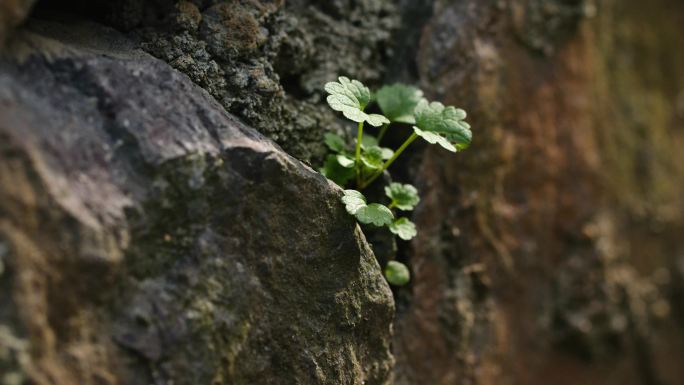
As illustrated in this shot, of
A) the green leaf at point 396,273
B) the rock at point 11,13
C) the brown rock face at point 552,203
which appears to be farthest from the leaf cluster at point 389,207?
the rock at point 11,13

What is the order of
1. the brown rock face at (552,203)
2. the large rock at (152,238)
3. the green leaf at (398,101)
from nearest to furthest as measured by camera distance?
the large rock at (152,238)
the green leaf at (398,101)
the brown rock face at (552,203)

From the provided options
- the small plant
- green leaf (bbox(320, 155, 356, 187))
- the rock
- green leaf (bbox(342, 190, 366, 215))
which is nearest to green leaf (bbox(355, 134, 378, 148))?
the small plant

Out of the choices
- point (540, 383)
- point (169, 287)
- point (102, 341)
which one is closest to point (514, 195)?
point (540, 383)

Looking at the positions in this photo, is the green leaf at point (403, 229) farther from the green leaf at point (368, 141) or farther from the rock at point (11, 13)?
the rock at point (11, 13)

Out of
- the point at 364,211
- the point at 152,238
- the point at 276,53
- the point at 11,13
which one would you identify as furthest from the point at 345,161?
the point at 11,13

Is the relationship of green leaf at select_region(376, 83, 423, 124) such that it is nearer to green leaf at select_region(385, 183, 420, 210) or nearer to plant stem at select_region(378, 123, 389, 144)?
plant stem at select_region(378, 123, 389, 144)

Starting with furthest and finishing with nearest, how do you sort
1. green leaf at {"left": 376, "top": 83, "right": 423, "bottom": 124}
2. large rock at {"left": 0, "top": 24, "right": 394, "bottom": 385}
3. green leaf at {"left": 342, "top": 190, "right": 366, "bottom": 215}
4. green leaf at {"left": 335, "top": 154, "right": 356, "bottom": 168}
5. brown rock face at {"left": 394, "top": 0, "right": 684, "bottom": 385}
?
brown rock face at {"left": 394, "top": 0, "right": 684, "bottom": 385} → green leaf at {"left": 376, "top": 83, "right": 423, "bottom": 124} → green leaf at {"left": 335, "top": 154, "right": 356, "bottom": 168} → green leaf at {"left": 342, "top": 190, "right": 366, "bottom": 215} → large rock at {"left": 0, "top": 24, "right": 394, "bottom": 385}
